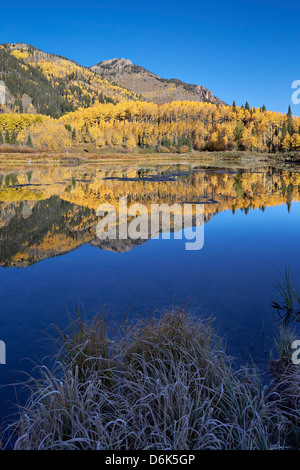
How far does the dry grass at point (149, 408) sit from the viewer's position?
2982 mm

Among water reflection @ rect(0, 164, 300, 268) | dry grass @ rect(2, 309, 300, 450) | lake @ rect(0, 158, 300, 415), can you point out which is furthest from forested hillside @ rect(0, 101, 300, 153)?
dry grass @ rect(2, 309, 300, 450)

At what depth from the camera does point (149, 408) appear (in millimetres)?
3086

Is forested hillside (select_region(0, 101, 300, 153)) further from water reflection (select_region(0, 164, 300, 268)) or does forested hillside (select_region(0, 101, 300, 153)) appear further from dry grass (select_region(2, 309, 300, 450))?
dry grass (select_region(2, 309, 300, 450))

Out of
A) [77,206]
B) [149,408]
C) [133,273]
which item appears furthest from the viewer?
[77,206]

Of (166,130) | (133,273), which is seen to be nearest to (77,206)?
(133,273)

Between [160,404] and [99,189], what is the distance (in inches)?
889

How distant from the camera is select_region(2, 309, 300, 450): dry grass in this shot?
117 inches

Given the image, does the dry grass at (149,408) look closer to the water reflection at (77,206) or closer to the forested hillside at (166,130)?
the water reflection at (77,206)

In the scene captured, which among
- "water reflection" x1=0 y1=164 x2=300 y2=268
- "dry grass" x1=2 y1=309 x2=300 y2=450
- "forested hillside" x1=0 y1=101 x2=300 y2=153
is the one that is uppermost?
"forested hillside" x1=0 y1=101 x2=300 y2=153

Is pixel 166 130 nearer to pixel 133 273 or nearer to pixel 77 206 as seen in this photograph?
pixel 77 206

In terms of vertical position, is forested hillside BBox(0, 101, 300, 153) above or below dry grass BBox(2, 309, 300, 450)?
above

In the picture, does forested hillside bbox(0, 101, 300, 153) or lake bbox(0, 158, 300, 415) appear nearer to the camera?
lake bbox(0, 158, 300, 415)

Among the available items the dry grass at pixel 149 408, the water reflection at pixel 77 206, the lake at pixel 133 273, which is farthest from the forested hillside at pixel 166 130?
the dry grass at pixel 149 408
